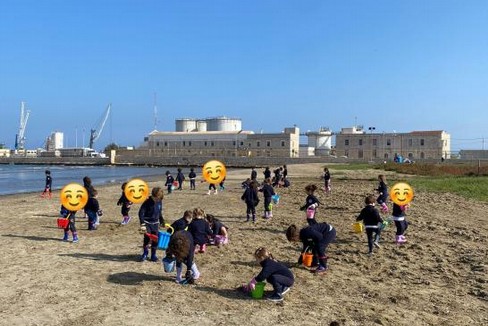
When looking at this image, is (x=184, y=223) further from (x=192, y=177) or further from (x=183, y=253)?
(x=192, y=177)

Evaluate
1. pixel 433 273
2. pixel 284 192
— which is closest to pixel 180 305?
pixel 433 273

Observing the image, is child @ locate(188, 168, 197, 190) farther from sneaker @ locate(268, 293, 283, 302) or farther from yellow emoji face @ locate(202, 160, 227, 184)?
sneaker @ locate(268, 293, 283, 302)

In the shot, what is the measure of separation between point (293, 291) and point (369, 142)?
101644 millimetres

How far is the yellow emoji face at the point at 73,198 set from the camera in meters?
12.9

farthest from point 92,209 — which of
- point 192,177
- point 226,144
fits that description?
point 226,144

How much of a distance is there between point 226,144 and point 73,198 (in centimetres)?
11322

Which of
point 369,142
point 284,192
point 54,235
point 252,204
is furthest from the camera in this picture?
point 369,142

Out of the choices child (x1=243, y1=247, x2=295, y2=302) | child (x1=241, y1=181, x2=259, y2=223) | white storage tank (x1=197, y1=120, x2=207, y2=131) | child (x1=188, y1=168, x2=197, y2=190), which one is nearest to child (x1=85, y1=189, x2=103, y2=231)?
child (x1=241, y1=181, x2=259, y2=223)

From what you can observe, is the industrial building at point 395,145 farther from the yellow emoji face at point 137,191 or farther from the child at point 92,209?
the yellow emoji face at point 137,191

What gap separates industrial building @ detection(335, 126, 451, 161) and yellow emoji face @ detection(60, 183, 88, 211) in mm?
88870

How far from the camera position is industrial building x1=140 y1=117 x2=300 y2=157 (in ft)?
395

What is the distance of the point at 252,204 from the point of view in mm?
16516

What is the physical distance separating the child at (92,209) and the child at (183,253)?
616 cm

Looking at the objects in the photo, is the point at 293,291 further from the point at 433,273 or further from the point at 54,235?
Answer: the point at 54,235
